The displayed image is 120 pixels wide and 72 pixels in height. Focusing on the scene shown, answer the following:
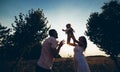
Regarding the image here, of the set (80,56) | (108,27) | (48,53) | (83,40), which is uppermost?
(108,27)

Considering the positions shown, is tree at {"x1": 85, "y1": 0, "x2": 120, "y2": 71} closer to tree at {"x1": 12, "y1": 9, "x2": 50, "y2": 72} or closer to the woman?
tree at {"x1": 12, "y1": 9, "x2": 50, "y2": 72}

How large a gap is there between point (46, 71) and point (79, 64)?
1914 mm

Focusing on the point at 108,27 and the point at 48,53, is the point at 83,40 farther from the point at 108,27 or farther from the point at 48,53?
the point at 108,27

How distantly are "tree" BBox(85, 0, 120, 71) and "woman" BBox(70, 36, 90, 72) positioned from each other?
27.6 m

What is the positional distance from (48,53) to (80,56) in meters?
1.91

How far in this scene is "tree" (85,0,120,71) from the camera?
3576 cm

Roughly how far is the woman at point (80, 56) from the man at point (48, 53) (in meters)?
1.42

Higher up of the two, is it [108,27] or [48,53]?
[108,27]

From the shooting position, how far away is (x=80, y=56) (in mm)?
8406

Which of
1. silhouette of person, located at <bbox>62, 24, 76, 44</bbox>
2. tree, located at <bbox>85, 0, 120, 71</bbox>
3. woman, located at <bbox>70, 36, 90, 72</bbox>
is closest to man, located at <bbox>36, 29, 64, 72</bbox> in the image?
silhouette of person, located at <bbox>62, 24, 76, 44</bbox>

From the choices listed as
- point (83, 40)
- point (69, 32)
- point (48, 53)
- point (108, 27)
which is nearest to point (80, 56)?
point (83, 40)

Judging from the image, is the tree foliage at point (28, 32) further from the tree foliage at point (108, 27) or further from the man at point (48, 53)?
the man at point (48, 53)

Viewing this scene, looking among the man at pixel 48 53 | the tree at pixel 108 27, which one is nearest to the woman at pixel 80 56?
the man at pixel 48 53

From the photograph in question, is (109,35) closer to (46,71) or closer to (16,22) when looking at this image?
(16,22)
